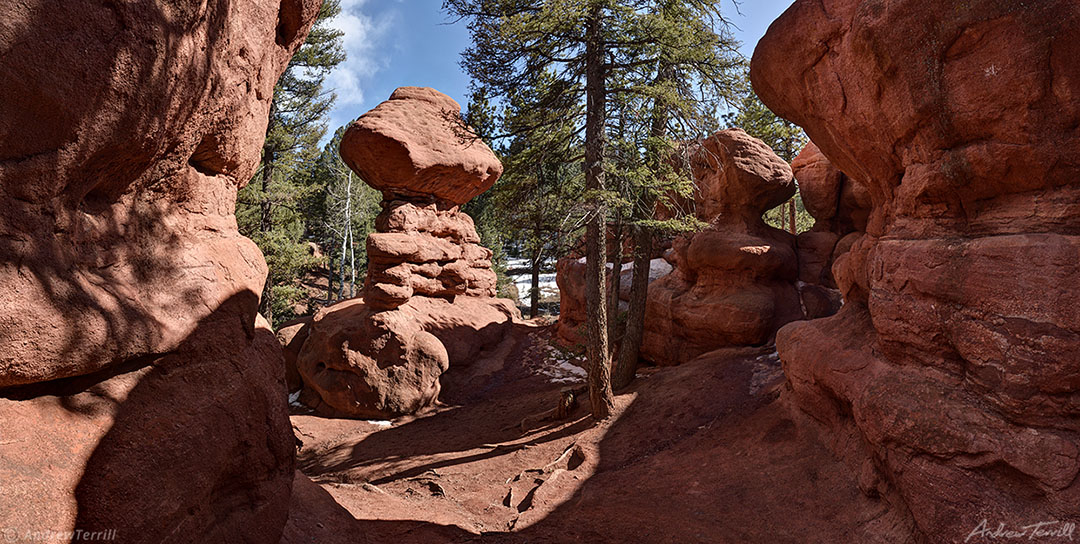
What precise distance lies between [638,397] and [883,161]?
6058 mm

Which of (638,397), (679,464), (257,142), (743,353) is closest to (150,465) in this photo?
(257,142)

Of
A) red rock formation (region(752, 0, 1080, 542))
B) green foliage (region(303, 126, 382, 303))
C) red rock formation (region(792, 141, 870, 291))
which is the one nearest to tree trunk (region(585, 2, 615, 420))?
red rock formation (region(752, 0, 1080, 542))

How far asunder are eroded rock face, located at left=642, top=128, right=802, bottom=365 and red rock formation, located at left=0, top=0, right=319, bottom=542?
10199mm

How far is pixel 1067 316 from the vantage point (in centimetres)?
362

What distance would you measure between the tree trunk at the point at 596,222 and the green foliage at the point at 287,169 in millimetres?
9839

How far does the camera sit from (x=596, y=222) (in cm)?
914

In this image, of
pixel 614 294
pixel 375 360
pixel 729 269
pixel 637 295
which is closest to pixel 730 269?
pixel 729 269

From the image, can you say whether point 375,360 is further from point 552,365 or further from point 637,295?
point 637,295

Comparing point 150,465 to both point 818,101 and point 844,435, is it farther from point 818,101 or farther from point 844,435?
point 818,101

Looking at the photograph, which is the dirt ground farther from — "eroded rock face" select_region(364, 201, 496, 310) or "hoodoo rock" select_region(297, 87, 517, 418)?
"eroded rock face" select_region(364, 201, 496, 310)

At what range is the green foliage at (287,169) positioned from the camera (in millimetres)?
14258

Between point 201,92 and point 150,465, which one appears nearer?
point 150,465

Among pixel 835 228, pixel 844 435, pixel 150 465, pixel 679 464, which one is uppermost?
pixel 835 228

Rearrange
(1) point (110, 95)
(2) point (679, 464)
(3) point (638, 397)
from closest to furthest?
(1) point (110, 95) → (2) point (679, 464) → (3) point (638, 397)
